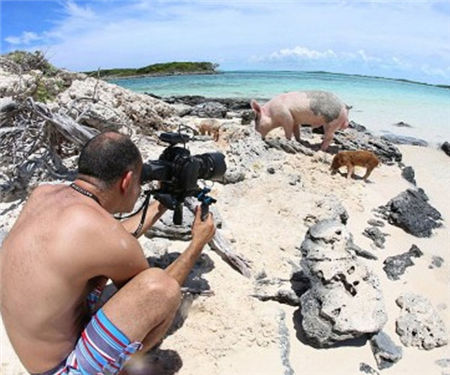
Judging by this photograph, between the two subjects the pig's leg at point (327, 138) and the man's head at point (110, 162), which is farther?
the pig's leg at point (327, 138)

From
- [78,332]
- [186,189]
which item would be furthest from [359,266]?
[78,332]

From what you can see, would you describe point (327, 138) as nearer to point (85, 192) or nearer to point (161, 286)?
point (161, 286)

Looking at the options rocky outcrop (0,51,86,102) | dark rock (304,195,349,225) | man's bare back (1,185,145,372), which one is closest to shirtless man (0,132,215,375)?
man's bare back (1,185,145,372)

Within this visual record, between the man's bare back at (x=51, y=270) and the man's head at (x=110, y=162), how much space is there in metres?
0.13

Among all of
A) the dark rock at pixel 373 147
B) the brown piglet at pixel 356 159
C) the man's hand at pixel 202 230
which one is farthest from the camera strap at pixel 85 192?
the dark rock at pixel 373 147

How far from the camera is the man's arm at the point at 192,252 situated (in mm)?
2434

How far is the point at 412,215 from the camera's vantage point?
17.9ft

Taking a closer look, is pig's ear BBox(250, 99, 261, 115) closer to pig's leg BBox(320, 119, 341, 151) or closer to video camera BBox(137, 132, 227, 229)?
pig's leg BBox(320, 119, 341, 151)

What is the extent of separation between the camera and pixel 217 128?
30.6 feet

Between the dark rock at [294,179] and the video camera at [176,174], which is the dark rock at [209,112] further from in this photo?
the video camera at [176,174]

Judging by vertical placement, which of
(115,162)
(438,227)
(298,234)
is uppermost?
(115,162)

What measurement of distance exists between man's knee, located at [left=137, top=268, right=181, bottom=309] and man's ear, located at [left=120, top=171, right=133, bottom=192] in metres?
0.44

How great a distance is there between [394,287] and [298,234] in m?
1.12

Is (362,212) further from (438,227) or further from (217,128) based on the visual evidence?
(217,128)
